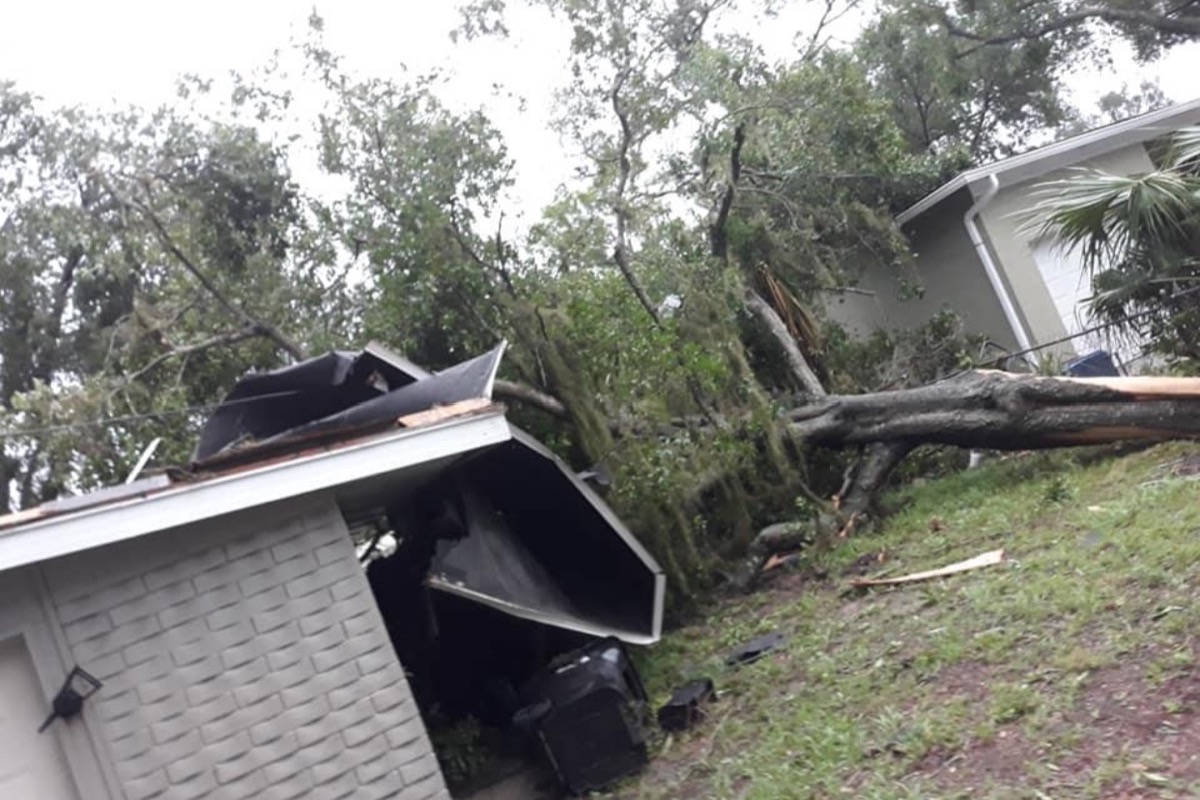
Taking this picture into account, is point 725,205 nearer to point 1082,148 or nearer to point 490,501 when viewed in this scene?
point 1082,148

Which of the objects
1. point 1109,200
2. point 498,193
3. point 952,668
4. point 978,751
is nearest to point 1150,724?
point 978,751

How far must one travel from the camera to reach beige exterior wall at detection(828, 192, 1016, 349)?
55.3ft

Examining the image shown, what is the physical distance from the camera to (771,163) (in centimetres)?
1684

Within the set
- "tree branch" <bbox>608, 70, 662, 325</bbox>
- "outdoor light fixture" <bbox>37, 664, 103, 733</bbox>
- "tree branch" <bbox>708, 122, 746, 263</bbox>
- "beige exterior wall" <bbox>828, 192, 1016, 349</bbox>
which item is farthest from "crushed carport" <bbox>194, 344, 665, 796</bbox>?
"beige exterior wall" <bbox>828, 192, 1016, 349</bbox>

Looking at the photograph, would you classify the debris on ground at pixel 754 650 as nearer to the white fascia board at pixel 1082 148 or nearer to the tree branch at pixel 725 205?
the tree branch at pixel 725 205

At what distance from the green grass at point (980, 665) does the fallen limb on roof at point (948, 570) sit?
0.11 metres

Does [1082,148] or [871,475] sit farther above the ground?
[1082,148]

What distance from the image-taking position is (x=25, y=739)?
5.74m

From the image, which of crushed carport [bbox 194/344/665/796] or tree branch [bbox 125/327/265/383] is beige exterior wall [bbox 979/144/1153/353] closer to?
crushed carport [bbox 194/344/665/796]

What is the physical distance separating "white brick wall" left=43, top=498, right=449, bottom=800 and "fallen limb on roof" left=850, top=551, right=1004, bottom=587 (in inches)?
149

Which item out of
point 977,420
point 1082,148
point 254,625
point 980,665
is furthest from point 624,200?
point 254,625

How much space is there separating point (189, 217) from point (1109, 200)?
9944mm

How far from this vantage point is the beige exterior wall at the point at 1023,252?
16.2 m

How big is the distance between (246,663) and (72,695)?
0.80 metres
